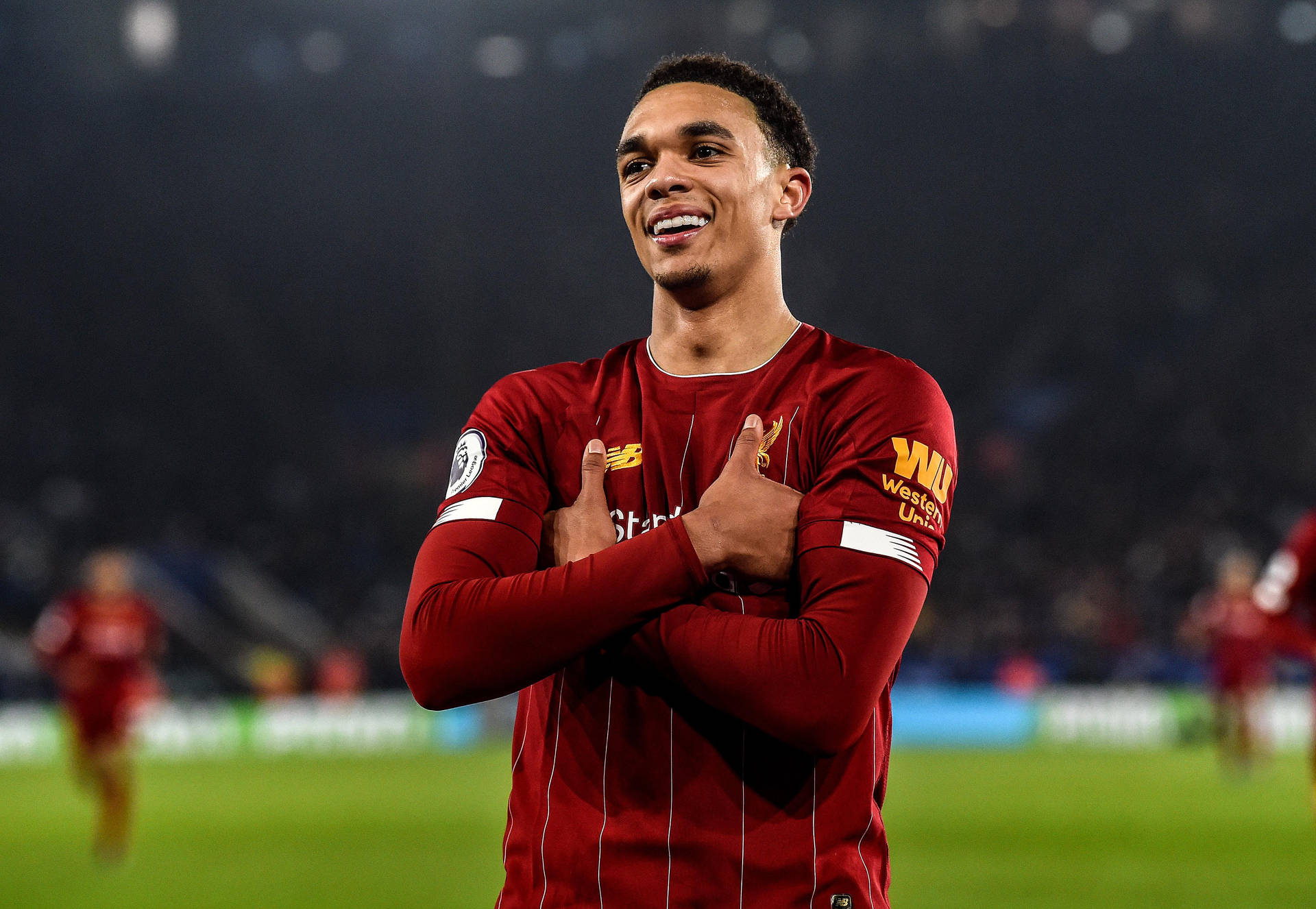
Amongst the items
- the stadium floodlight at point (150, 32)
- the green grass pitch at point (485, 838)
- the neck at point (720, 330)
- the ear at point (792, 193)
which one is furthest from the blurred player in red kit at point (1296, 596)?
the stadium floodlight at point (150, 32)

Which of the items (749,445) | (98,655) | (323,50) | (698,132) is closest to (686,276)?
(698,132)

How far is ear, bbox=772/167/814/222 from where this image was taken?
2.39 m

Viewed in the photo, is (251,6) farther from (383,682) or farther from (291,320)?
(383,682)

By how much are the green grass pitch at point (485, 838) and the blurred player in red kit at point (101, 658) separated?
2.51 feet

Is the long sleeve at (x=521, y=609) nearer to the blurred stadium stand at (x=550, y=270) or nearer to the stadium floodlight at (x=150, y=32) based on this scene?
the blurred stadium stand at (x=550, y=270)

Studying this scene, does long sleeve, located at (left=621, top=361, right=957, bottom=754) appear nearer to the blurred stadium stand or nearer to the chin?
the chin

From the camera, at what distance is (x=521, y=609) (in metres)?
1.99

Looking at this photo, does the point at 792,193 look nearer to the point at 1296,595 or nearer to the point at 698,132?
the point at 698,132

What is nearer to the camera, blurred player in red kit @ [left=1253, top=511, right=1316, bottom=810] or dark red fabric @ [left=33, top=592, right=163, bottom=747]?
blurred player in red kit @ [left=1253, top=511, right=1316, bottom=810]

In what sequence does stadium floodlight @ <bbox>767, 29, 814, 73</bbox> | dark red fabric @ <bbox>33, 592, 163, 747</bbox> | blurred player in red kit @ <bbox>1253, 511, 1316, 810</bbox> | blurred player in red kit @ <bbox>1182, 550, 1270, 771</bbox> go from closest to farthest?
blurred player in red kit @ <bbox>1253, 511, 1316, 810</bbox> < dark red fabric @ <bbox>33, 592, 163, 747</bbox> < blurred player in red kit @ <bbox>1182, 550, 1270, 771</bbox> < stadium floodlight @ <bbox>767, 29, 814, 73</bbox>

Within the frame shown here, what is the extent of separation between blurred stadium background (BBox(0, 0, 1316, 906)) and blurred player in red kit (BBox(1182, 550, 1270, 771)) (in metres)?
3.66

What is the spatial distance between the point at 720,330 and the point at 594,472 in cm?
35

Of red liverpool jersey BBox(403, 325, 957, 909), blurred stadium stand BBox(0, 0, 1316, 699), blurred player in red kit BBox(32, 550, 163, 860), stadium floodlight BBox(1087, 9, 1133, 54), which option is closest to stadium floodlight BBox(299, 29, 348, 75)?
blurred stadium stand BBox(0, 0, 1316, 699)

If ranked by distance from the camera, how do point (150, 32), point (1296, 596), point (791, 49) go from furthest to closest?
point (791, 49), point (150, 32), point (1296, 596)
